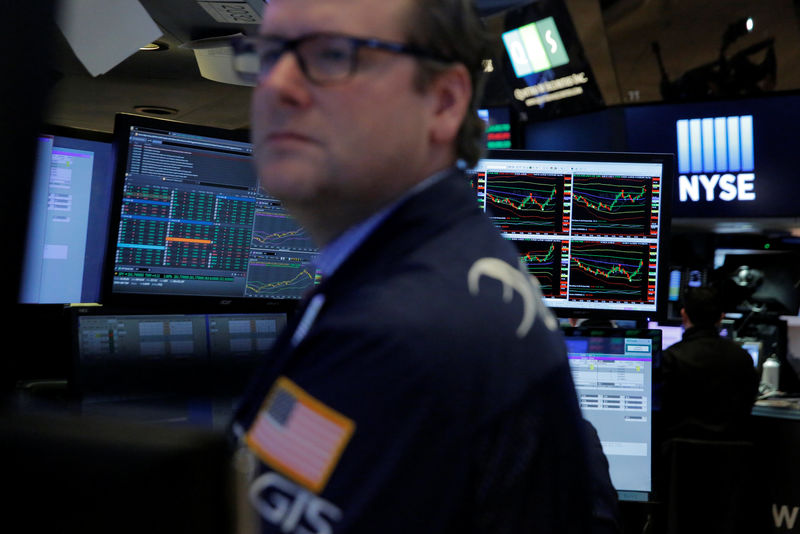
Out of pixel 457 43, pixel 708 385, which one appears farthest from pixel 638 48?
pixel 457 43

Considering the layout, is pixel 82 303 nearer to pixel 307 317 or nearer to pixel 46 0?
pixel 307 317

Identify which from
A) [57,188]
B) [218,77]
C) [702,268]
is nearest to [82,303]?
[57,188]

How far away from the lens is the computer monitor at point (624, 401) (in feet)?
6.98

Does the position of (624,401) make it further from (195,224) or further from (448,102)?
(448,102)

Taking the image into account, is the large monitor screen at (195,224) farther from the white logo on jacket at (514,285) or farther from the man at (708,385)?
the man at (708,385)

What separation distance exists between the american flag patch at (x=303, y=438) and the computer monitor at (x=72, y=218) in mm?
1146

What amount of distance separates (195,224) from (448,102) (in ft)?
3.28

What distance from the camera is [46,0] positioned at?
300mm

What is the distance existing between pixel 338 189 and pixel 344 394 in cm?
24

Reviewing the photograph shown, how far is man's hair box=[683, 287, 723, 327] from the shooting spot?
484 cm

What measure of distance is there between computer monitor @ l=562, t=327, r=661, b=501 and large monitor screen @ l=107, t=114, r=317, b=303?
0.75 m

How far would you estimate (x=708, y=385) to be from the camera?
468cm

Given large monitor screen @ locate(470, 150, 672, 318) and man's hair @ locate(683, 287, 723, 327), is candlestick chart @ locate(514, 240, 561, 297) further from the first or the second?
man's hair @ locate(683, 287, 723, 327)

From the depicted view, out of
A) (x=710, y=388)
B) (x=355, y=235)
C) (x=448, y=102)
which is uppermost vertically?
(x=448, y=102)
